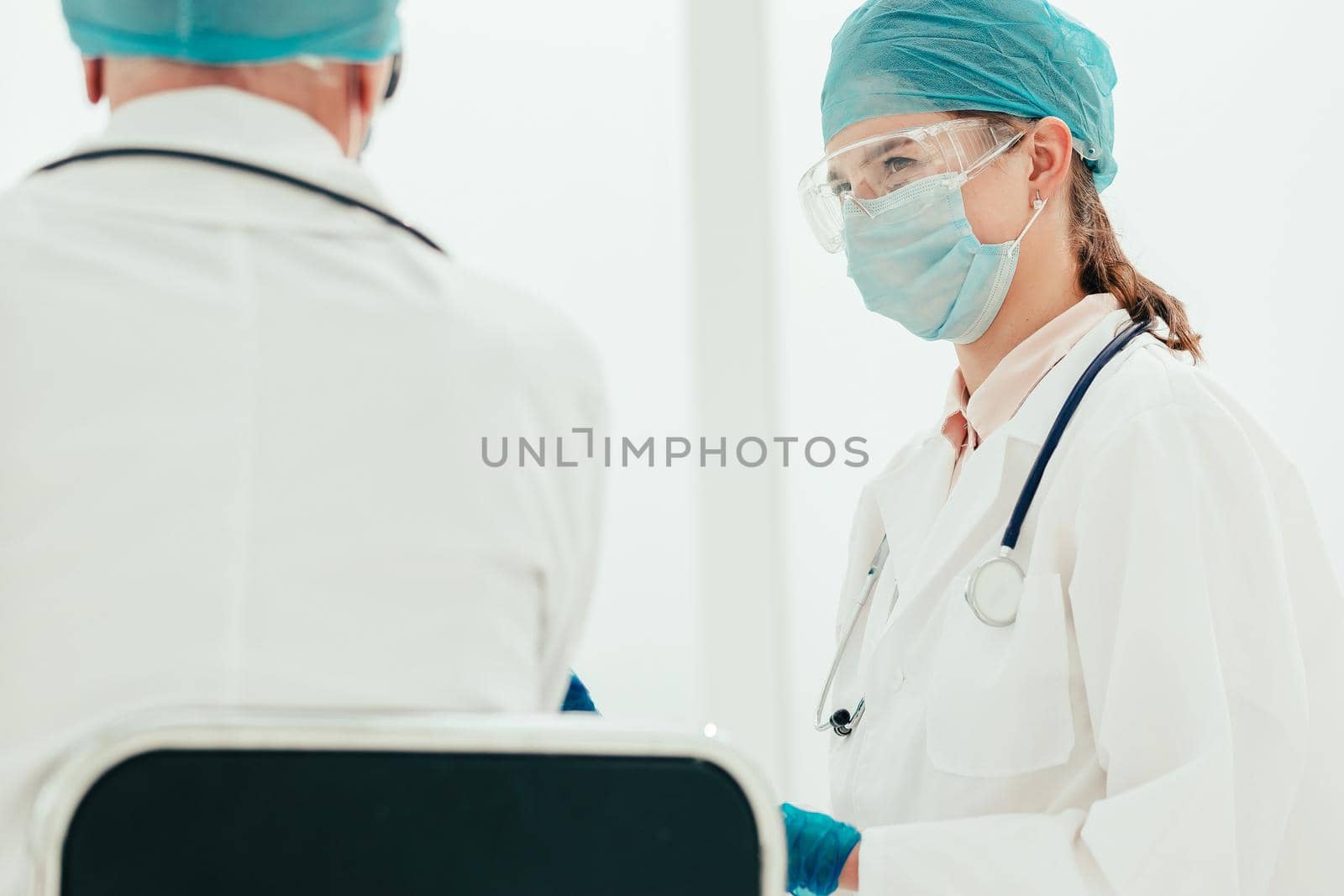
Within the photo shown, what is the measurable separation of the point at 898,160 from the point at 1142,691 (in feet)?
2.37

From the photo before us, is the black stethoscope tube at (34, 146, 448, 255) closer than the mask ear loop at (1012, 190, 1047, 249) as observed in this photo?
Yes

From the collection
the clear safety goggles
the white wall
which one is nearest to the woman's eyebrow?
the clear safety goggles

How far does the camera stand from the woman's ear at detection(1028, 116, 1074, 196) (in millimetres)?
1471

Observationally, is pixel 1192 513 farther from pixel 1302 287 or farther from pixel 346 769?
pixel 1302 287

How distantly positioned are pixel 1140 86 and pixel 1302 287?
460 mm

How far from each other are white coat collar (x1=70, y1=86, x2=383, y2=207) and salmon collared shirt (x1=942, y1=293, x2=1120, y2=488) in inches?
36.0

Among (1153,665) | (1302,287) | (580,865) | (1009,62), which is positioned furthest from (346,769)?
(1302,287)

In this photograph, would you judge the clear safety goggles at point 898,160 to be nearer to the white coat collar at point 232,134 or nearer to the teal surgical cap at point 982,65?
the teal surgical cap at point 982,65

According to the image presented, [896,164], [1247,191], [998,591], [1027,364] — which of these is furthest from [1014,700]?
[1247,191]

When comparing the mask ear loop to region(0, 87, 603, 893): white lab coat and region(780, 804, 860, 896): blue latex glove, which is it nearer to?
region(780, 804, 860, 896): blue latex glove

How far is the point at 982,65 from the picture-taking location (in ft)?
4.82

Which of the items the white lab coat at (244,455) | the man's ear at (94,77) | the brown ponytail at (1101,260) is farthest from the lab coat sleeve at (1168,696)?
the man's ear at (94,77)

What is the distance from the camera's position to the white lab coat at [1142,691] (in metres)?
1.10

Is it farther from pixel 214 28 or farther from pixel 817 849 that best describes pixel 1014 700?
pixel 214 28
